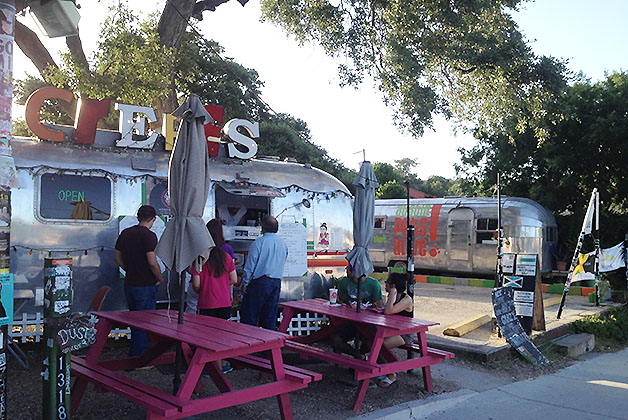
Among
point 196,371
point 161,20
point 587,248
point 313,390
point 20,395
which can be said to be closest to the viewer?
point 196,371

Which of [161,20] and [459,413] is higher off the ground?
[161,20]

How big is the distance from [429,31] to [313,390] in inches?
386

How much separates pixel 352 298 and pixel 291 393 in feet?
4.92

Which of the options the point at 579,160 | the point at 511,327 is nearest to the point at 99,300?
the point at 511,327

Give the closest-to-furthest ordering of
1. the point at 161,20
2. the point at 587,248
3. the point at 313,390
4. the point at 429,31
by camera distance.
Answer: the point at 313,390
the point at 161,20
the point at 429,31
the point at 587,248

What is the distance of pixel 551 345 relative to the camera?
8.86 metres

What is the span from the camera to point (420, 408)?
5695mm

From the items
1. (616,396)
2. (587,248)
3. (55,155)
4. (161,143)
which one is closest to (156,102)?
(161,143)

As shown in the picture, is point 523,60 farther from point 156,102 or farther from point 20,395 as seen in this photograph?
point 20,395

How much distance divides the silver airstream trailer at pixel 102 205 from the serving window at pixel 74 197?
12 mm

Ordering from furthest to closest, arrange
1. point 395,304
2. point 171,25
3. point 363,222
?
point 171,25 → point 363,222 → point 395,304

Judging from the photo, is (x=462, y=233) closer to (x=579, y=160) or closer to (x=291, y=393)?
(x=579, y=160)

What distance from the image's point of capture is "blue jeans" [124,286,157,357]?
6555 millimetres

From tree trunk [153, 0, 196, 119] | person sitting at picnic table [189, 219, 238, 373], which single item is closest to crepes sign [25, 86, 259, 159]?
person sitting at picnic table [189, 219, 238, 373]
